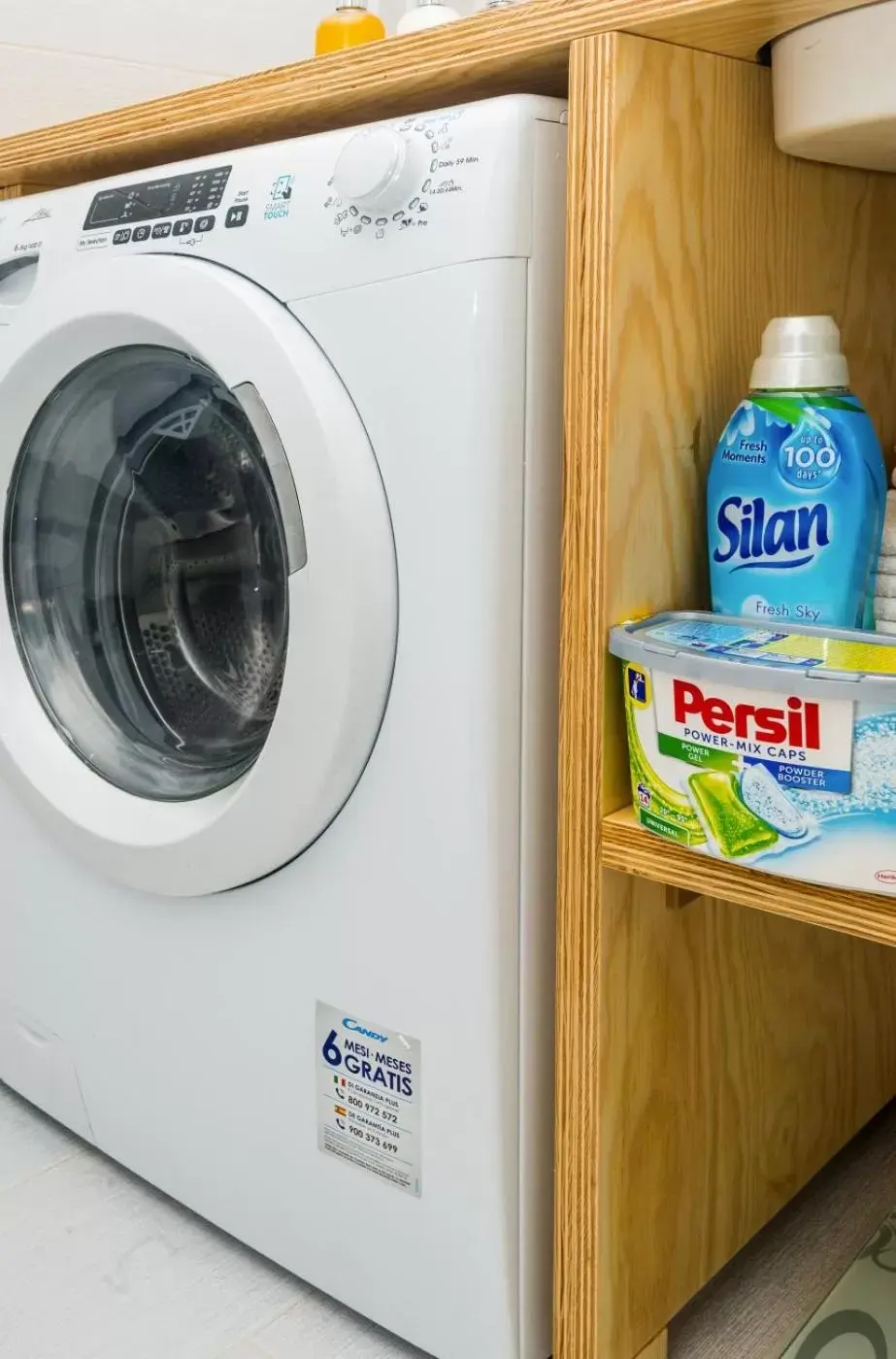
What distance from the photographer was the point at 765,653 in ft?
2.13

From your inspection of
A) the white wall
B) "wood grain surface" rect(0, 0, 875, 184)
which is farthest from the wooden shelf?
the white wall

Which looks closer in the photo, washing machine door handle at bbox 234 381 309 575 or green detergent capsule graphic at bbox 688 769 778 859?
green detergent capsule graphic at bbox 688 769 778 859

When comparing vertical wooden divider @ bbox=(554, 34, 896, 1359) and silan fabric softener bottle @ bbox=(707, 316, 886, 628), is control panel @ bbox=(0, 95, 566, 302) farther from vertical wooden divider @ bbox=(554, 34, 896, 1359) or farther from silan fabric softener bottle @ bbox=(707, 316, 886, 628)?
silan fabric softener bottle @ bbox=(707, 316, 886, 628)

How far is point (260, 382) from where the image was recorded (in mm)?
785

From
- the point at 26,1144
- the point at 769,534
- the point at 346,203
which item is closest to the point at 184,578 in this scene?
the point at 346,203

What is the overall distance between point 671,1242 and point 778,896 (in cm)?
38

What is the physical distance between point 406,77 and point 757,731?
18.6 inches

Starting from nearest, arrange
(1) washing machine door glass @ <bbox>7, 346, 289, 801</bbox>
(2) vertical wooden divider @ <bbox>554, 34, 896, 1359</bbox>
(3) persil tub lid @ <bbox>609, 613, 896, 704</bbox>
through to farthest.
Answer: (3) persil tub lid @ <bbox>609, 613, 896, 704</bbox>, (2) vertical wooden divider @ <bbox>554, 34, 896, 1359</bbox>, (1) washing machine door glass @ <bbox>7, 346, 289, 801</bbox>

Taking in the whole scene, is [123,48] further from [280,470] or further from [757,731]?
[757,731]

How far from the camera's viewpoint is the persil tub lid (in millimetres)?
603

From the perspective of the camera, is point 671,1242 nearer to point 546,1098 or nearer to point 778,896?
point 546,1098

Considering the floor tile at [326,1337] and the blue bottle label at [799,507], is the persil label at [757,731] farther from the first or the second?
the floor tile at [326,1337]

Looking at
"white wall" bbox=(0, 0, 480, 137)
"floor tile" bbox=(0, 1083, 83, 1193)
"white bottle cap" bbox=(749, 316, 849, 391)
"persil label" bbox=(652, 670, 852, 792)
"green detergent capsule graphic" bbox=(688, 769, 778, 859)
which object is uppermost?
"white wall" bbox=(0, 0, 480, 137)

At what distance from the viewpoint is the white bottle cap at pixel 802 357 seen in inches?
28.5
